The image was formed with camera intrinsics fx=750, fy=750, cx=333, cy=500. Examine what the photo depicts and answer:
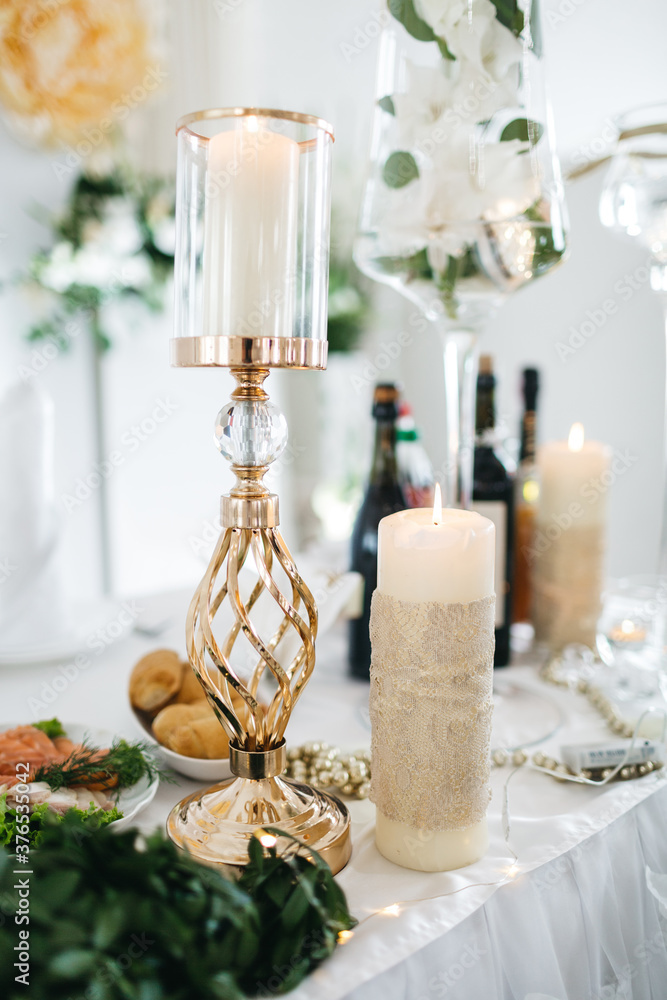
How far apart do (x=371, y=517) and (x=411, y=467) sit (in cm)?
12

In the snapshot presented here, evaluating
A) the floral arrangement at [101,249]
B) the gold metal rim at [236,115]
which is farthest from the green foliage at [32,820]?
the floral arrangement at [101,249]

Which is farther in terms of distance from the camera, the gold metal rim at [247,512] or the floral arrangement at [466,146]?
the floral arrangement at [466,146]

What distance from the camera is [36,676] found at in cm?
83

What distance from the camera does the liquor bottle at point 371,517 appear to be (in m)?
0.83

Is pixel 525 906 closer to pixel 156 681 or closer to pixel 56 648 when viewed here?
pixel 156 681

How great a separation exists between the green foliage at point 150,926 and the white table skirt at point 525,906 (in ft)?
0.10

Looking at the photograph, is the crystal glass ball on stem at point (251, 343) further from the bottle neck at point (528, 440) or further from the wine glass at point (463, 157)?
the bottle neck at point (528, 440)

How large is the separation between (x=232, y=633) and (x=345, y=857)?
0.17 meters

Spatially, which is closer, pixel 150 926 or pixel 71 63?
pixel 150 926

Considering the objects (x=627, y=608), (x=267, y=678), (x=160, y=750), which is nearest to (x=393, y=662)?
(x=160, y=750)

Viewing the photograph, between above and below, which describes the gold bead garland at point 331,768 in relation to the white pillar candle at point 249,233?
below

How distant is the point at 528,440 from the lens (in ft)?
3.09

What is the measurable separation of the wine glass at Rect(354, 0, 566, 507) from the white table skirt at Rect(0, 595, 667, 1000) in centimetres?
44

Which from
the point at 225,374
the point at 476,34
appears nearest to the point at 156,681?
the point at 476,34
